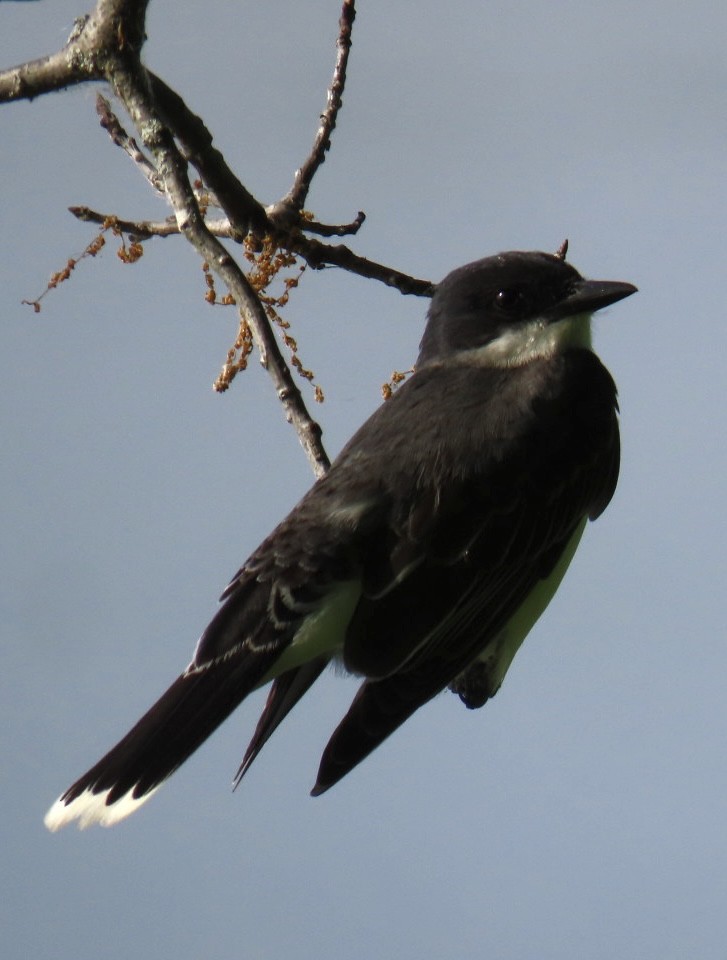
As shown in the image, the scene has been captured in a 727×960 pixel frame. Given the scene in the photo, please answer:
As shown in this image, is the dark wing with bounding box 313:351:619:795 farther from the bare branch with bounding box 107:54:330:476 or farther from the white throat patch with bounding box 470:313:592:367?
the bare branch with bounding box 107:54:330:476

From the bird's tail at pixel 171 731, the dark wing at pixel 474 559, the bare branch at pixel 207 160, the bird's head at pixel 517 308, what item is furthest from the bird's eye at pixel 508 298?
the bird's tail at pixel 171 731

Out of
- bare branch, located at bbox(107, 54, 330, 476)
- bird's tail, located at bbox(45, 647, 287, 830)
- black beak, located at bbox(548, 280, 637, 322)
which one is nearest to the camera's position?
bare branch, located at bbox(107, 54, 330, 476)

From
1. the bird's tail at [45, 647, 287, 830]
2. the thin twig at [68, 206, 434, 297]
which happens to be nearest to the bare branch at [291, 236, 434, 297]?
the thin twig at [68, 206, 434, 297]

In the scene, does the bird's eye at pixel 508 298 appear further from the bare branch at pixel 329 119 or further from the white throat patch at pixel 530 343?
the bare branch at pixel 329 119

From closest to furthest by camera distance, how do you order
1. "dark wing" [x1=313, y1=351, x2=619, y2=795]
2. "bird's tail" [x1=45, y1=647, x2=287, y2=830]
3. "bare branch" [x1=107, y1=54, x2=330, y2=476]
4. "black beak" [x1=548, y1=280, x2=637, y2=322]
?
"bare branch" [x1=107, y1=54, x2=330, y2=476] → "bird's tail" [x1=45, y1=647, x2=287, y2=830] → "dark wing" [x1=313, y1=351, x2=619, y2=795] → "black beak" [x1=548, y1=280, x2=637, y2=322]

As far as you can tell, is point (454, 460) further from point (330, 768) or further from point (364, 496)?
point (330, 768)

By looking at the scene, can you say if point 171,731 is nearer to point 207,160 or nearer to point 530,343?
point 207,160
